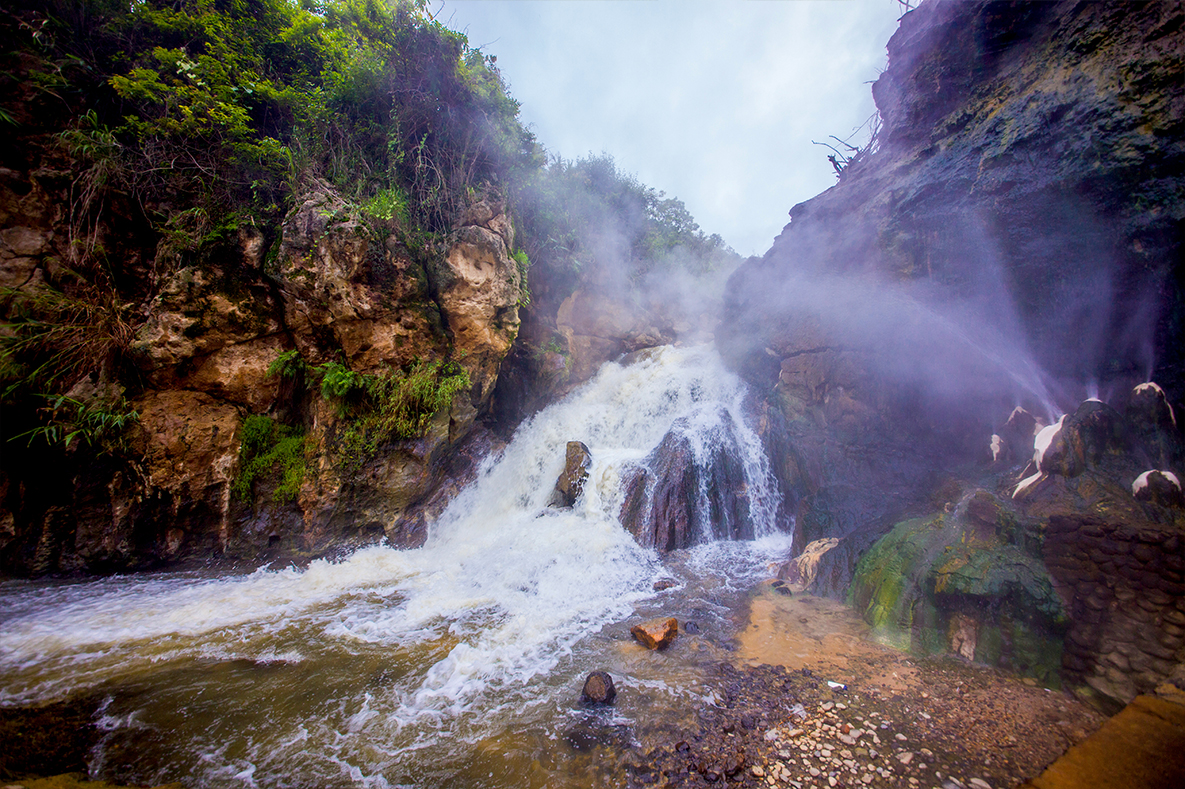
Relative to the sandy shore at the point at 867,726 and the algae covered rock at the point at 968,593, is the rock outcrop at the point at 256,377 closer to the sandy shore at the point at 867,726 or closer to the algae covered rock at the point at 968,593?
the sandy shore at the point at 867,726

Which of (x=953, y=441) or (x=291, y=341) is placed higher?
(x=291, y=341)

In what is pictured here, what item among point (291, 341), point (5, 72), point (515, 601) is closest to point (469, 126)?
point (291, 341)

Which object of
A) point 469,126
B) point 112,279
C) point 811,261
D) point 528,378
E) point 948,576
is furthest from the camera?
point 528,378

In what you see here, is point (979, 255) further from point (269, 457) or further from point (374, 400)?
point (269, 457)

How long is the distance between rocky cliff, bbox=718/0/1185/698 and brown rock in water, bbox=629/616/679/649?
2.86 metres

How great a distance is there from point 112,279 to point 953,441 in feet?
50.0

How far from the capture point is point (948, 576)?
186 inches

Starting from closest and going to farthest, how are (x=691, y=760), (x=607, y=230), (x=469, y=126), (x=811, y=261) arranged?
(x=691, y=760), (x=469, y=126), (x=811, y=261), (x=607, y=230)

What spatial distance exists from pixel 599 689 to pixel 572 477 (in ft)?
17.6

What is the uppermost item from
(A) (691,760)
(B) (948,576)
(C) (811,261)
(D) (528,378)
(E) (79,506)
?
(C) (811,261)

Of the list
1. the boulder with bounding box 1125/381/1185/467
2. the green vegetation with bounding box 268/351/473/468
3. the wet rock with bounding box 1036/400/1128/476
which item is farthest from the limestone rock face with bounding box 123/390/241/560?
the boulder with bounding box 1125/381/1185/467

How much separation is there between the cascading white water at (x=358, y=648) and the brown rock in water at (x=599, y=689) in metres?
0.27

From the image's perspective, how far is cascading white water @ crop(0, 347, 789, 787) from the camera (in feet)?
10.2

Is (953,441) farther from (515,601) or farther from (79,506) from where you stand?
(79,506)
